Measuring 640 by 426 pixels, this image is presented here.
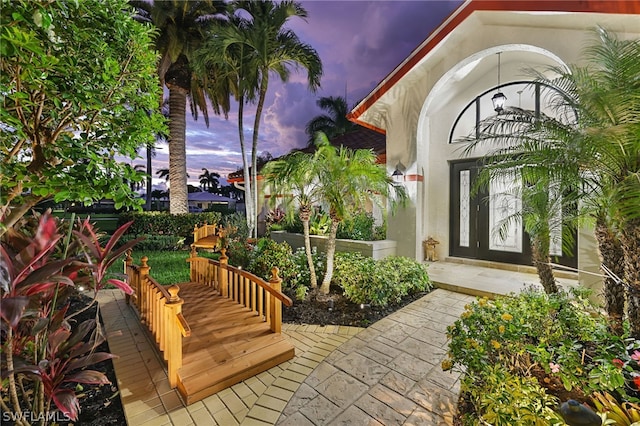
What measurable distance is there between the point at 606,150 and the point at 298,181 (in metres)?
4.27

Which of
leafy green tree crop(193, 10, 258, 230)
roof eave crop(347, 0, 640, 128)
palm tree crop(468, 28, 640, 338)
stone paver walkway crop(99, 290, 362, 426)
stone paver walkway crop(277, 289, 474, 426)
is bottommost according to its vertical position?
stone paver walkway crop(99, 290, 362, 426)

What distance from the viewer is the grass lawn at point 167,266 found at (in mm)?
7293

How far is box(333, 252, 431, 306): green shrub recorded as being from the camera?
515 centimetres

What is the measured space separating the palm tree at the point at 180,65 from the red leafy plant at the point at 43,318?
1049 cm

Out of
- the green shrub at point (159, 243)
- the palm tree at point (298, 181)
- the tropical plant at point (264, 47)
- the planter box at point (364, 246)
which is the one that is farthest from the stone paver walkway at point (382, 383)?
the green shrub at point (159, 243)

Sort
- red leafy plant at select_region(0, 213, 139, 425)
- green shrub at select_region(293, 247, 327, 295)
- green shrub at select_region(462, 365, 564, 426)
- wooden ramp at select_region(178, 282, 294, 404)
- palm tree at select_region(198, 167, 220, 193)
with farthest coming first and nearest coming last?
palm tree at select_region(198, 167, 220, 193), green shrub at select_region(293, 247, 327, 295), wooden ramp at select_region(178, 282, 294, 404), green shrub at select_region(462, 365, 564, 426), red leafy plant at select_region(0, 213, 139, 425)

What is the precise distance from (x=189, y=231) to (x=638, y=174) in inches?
551

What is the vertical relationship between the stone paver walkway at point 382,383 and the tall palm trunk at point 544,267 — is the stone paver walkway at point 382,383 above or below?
below

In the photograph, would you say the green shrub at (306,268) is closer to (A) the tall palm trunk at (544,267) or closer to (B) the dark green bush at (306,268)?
(B) the dark green bush at (306,268)

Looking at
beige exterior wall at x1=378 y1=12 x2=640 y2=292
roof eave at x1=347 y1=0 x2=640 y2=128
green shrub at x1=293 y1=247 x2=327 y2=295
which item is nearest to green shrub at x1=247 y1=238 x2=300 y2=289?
green shrub at x1=293 y1=247 x2=327 y2=295

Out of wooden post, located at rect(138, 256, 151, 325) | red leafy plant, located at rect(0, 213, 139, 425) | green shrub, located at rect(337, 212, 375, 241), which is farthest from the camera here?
green shrub, located at rect(337, 212, 375, 241)

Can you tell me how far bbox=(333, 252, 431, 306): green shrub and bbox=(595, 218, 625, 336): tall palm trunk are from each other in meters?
2.89

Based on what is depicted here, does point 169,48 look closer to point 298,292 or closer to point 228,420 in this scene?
point 298,292

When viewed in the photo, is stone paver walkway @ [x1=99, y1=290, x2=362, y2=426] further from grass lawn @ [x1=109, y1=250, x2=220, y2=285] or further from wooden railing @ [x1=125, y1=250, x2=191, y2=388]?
grass lawn @ [x1=109, y1=250, x2=220, y2=285]
